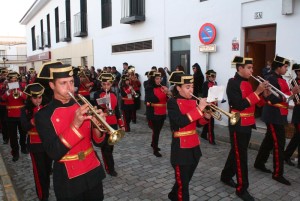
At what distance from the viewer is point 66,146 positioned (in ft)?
8.34

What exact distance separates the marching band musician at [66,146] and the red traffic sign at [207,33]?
7441 mm

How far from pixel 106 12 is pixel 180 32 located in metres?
6.98

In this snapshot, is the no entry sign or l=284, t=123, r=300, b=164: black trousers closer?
l=284, t=123, r=300, b=164: black trousers

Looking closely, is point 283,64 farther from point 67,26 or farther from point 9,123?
point 67,26

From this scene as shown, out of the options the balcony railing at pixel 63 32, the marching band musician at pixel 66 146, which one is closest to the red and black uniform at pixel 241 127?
the marching band musician at pixel 66 146

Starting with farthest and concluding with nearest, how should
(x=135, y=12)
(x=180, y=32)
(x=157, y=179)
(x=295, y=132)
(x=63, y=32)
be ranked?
(x=63, y=32)
(x=135, y=12)
(x=180, y=32)
(x=295, y=132)
(x=157, y=179)

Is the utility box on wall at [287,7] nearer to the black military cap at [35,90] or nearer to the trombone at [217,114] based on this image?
the trombone at [217,114]

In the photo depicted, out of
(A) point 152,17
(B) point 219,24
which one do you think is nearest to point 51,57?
(A) point 152,17

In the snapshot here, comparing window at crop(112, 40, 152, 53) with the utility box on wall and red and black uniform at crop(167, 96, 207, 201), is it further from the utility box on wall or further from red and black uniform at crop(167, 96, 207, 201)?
red and black uniform at crop(167, 96, 207, 201)

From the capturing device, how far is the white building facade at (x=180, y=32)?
8047 mm

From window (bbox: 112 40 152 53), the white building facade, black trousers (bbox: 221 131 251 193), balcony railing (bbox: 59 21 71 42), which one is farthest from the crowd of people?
balcony railing (bbox: 59 21 71 42)

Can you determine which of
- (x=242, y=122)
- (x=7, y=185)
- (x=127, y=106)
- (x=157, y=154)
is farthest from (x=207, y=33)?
(x=7, y=185)

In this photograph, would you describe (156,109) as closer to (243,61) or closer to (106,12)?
(243,61)

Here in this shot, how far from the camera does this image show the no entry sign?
9492 mm
